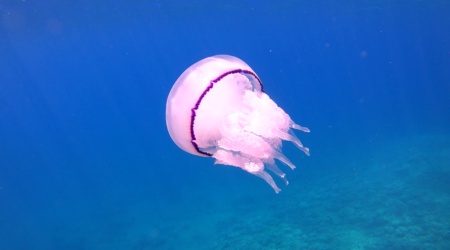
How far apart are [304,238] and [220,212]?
4.07 meters

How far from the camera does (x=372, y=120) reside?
20.9 meters

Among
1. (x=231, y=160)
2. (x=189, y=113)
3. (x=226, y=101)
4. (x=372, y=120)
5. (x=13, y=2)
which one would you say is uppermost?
(x=372, y=120)

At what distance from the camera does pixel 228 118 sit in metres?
2.30

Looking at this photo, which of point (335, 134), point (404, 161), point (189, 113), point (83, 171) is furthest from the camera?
point (83, 171)

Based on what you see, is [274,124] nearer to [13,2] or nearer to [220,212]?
[220,212]

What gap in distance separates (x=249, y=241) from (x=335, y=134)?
42.7 feet

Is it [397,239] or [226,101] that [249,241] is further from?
[226,101]

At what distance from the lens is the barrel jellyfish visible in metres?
2.20

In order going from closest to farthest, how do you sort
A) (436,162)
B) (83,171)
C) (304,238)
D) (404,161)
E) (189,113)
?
(189,113), (304,238), (436,162), (404,161), (83,171)

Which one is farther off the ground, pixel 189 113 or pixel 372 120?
pixel 372 120

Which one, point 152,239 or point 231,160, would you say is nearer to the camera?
point 231,160

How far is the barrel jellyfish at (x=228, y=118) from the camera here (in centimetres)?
220

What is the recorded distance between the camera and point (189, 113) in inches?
85.4

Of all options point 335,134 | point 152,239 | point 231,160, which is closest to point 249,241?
point 152,239
